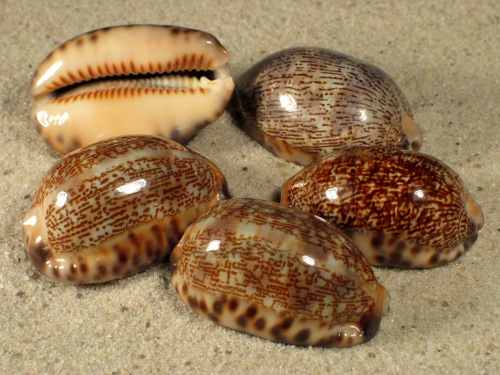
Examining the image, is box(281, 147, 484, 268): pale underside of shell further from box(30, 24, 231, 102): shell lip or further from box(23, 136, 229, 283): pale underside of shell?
box(30, 24, 231, 102): shell lip

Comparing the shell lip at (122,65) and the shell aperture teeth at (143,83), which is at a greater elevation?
the shell lip at (122,65)

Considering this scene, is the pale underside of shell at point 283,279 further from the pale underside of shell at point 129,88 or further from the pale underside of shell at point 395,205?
the pale underside of shell at point 129,88

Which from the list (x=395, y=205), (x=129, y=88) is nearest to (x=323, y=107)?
(x=395, y=205)

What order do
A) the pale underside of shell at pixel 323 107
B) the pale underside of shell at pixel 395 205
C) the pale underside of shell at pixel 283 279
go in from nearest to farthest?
the pale underside of shell at pixel 283 279 < the pale underside of shell at pixel 395 205 < the pale underside of shell at pixel 323 107

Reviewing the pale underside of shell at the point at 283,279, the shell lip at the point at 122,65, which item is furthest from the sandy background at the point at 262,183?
the shell lip at the point at 122,65

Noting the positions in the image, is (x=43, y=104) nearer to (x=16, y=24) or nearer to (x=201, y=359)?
(x=16, y=24)

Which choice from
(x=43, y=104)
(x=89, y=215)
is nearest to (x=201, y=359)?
(x=89, y=215)
